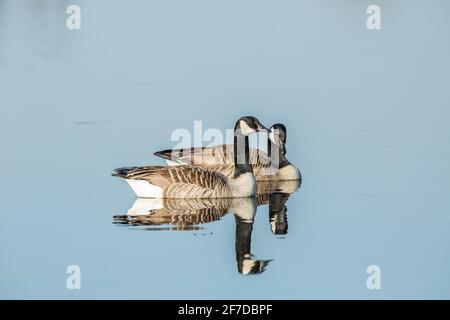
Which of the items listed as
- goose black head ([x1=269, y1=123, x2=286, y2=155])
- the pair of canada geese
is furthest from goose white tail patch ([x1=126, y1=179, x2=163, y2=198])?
goose black head ([x1=269, y1=123, x2=286, y2=155])

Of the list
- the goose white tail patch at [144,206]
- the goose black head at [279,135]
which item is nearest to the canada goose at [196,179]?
the goose white tail patch at [144,206]

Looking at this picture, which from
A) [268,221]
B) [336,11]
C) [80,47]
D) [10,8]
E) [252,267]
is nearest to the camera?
[252,267]

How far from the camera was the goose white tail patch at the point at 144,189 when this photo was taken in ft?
43.9

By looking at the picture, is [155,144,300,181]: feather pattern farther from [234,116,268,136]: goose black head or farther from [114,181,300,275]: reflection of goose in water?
[234,116,268,136]: goose black head

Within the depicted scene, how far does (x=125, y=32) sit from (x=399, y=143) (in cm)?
831

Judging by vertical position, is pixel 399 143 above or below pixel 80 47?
below

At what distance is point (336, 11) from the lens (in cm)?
2548

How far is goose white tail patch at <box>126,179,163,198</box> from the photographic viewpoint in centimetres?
1338

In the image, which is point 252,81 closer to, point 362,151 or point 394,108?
point 394,108

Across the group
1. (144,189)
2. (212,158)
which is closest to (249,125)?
(212,158)

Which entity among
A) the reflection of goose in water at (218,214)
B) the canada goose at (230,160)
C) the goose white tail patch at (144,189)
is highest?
the canada goose at (230,160)

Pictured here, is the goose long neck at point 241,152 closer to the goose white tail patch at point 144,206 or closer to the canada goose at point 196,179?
the canada goose at point 196,179

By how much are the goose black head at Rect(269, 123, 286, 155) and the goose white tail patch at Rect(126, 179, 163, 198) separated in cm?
257

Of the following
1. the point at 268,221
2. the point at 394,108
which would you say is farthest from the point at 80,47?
the point at 268,221
